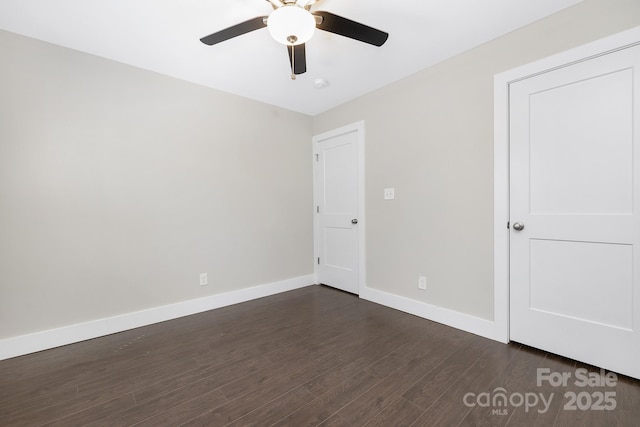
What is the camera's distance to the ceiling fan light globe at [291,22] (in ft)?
4.84

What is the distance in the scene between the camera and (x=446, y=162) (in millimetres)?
2547

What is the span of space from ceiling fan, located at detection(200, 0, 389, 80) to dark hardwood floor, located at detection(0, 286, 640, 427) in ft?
7.05

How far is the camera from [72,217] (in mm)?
2299

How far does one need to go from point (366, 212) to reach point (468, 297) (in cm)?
139

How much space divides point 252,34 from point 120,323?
281cm

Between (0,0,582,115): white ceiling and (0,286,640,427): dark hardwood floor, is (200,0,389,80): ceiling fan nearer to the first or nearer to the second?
(0,0,582,115): white ceiling

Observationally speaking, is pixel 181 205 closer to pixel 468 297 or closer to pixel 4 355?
pixel 4 355

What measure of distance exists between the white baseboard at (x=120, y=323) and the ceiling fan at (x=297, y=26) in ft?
8.22

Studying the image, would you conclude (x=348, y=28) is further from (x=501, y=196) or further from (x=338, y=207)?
(x=338, y=207)

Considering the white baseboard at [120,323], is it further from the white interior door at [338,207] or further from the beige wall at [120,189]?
the white interior door at [338,207]

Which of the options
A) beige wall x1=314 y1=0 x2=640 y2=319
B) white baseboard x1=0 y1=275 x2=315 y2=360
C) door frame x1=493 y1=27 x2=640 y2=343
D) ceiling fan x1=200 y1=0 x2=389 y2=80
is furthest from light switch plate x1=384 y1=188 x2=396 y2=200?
white baseboard x1=0 y1=275 x2=315 y2=360

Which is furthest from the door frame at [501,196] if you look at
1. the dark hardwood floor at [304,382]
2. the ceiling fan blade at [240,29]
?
the ceiling fan blade at [240,29]

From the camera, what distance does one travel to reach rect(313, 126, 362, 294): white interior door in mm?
3457

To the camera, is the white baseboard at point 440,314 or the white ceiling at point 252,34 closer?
the white ceiling at point 252,34
